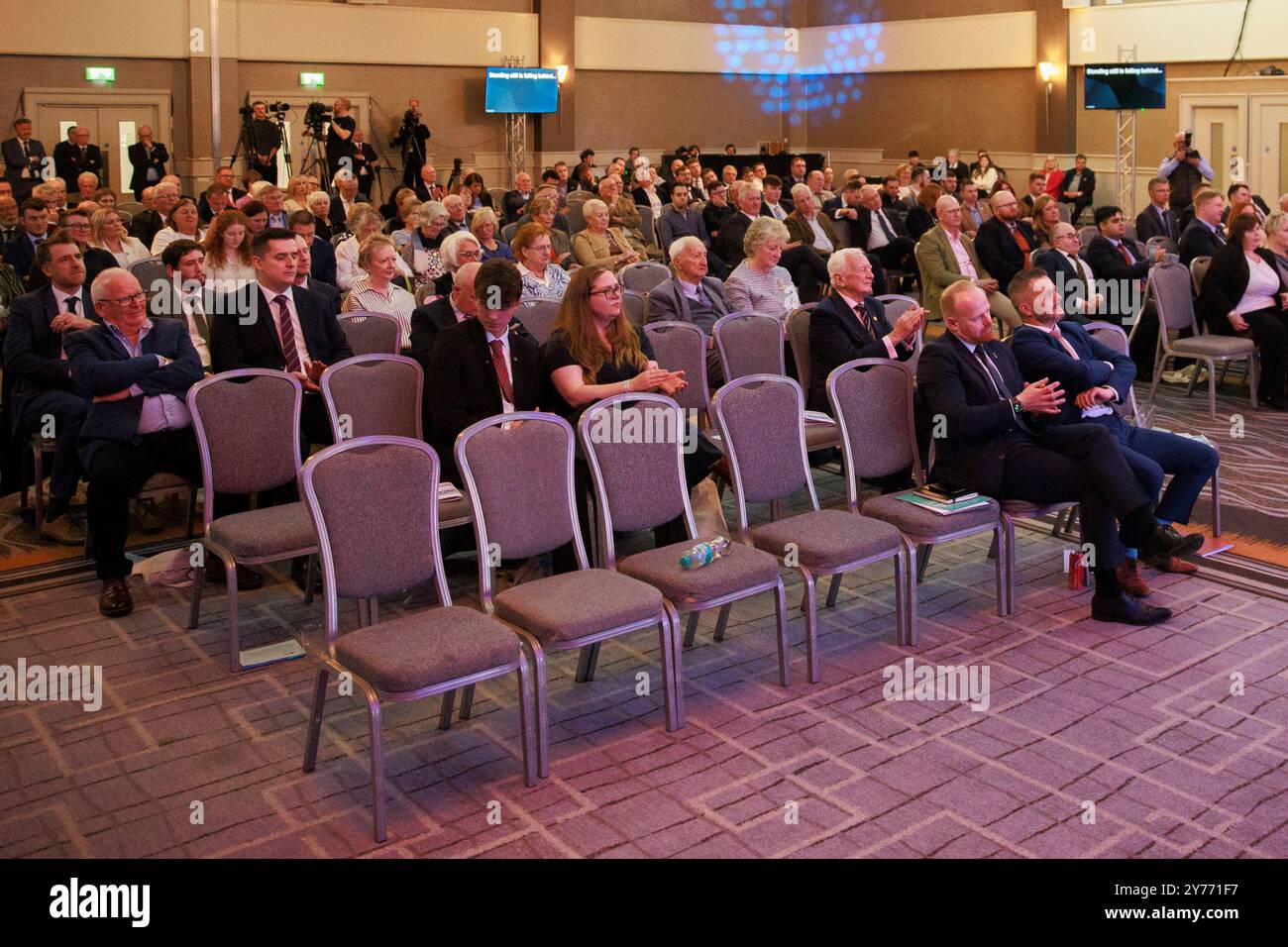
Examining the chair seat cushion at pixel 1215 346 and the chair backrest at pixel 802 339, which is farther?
the chair seat cushion at pixel 1215 346

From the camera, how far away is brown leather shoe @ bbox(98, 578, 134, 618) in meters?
5.04

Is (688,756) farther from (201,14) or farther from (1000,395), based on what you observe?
(201,14)

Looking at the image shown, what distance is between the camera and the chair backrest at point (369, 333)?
6.28 metres

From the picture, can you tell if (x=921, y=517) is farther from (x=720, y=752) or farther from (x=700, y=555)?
(x=720, y=752)

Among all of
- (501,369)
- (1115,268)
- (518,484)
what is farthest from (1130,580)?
(1115,268)

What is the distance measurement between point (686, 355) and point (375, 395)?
1.59 meters

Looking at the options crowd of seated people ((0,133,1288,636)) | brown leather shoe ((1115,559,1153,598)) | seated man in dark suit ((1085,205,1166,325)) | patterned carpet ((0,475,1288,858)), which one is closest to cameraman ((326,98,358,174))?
crowd of seated people ((0,133,1288,636))

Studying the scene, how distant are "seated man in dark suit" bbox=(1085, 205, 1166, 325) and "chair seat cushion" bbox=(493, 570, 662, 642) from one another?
6.22m

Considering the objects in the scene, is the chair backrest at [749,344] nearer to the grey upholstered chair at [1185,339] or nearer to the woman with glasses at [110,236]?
the grey upholstered chair at [1185,339]

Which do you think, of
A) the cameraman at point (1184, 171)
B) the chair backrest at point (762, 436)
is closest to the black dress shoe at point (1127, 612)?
the chair backrest at point (762, 436)

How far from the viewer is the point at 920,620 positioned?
16.6 ft

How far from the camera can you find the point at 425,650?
11.8ft

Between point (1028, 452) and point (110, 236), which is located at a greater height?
point (110, 236)

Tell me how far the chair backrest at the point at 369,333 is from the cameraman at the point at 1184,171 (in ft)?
32.7
